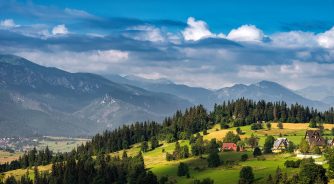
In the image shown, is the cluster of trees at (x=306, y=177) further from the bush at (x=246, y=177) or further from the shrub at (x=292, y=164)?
the shrub at (x=292, y=164)

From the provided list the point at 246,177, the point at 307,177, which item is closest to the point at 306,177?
the point at 307,177

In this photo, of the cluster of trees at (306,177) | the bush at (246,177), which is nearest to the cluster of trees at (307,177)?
the cluster of trees at (306,177)

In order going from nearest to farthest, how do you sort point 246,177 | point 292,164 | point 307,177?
point 307,177 < point 246,177 < point 292,164

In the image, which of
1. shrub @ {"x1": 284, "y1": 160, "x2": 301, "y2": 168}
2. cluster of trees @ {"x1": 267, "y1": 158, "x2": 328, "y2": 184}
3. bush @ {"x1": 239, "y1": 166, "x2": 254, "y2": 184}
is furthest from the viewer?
shrub @ {"x1": 284, "y1": 160, "x2": 301, "y2": 168}

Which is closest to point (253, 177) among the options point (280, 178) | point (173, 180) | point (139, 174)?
point (280, 178)

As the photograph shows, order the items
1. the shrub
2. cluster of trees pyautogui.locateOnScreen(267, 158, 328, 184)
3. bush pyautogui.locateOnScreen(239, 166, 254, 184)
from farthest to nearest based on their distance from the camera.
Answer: the shrub
bush pyautogui.locateOnScreen(239, 166, 254, 184)
cluster of trees pyautogui.locateOnScreen(267, 158, 328, 184)

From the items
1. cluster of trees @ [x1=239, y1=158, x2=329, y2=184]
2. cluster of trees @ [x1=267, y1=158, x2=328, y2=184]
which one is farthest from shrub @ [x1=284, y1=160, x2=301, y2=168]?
cluster of trees @ [x1=267, y1=158, x2=328, y2=184]

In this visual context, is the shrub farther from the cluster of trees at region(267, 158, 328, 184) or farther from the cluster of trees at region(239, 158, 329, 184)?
the cluster of trees at region(267, 158, 328, 184)

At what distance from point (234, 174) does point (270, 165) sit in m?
14.1

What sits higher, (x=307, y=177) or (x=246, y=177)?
(x=307, y=177)

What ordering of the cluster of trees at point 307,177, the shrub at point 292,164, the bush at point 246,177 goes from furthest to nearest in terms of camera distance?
the shrub at point 292,164, the bush at point 246,177, the cluster of trees at point 307,177

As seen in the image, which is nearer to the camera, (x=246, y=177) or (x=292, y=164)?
(x=246, y=177)

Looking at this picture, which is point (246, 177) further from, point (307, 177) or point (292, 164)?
point (307, 177)

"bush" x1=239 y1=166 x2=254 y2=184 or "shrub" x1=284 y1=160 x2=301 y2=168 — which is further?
"shrub" x1=284 y1=160 x2=301 y2=168
